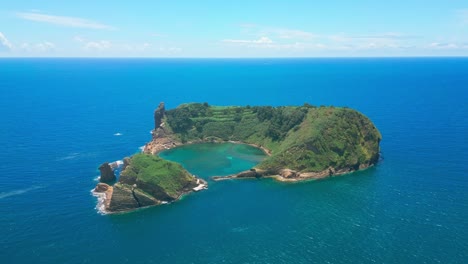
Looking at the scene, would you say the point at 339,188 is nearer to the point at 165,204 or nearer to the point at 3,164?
the point at 165,204

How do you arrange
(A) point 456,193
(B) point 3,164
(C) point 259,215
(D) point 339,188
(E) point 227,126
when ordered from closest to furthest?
(C) point 259,215 < (A) point 456,193 < (D) point 339,188 < (B) point 3,164 < (E) point 227,126

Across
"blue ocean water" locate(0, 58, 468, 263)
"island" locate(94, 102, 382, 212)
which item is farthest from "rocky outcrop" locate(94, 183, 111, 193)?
"blue ocean water" locate(0, 58, 468, 263)

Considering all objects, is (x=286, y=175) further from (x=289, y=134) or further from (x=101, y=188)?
(x=101, y=188)

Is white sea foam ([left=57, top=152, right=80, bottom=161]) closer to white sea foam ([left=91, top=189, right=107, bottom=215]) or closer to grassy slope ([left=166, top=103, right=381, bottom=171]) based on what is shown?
white sea foam ([left=91, top=189, right=107, bottom=215])

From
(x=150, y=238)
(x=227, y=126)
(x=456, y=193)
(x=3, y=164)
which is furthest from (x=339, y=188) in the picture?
(x=3, y=164)

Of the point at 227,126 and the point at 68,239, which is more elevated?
the point at 227,126

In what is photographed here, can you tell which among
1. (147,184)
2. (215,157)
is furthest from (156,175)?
(215,157)

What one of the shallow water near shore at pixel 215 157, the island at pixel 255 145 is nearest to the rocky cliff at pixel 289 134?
the island at pixel 255 145

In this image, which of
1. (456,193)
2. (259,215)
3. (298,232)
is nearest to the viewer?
(298,232)
